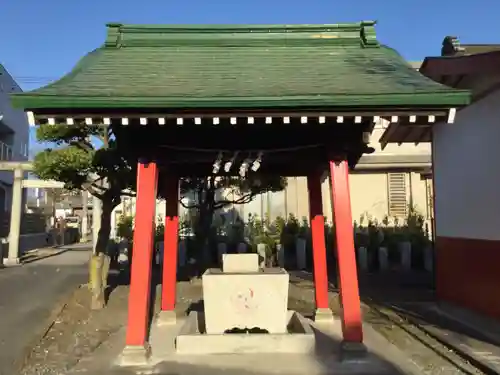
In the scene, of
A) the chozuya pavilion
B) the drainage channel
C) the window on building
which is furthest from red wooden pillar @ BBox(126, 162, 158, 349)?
the window on building

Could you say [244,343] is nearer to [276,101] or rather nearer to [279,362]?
[279,362]

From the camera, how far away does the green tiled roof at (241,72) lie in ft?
21.2

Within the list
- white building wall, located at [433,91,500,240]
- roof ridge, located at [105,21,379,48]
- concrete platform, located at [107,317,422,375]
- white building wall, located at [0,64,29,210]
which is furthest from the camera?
white building wall, located at [0,64,29,210]

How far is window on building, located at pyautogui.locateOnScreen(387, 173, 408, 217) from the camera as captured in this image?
77.7ft

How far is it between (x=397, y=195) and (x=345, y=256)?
56.8 ft

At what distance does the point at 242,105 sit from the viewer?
6.47m

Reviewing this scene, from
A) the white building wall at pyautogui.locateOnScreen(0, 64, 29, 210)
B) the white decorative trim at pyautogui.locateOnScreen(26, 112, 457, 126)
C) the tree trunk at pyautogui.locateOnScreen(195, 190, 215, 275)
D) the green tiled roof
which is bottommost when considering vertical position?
the tree trunk at pyautogui.locateOnScreen(195, 190, 215, 275)

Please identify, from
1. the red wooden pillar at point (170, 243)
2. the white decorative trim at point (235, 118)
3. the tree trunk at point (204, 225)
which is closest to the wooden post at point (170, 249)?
the red wooden pillar at point (170, 243)

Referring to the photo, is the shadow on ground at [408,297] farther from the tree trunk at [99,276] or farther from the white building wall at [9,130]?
the white building wall at [9,130]

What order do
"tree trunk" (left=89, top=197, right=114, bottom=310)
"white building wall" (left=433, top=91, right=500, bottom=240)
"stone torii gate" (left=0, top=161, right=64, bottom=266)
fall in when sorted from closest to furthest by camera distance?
"white building wall" (left=433, top=91, right=500, bottom=240) < "tree trunk" (left=89, top=197, right=114, bottom=310) < "stone torii gate" (left=0, top=161, right=64, bottom=266)

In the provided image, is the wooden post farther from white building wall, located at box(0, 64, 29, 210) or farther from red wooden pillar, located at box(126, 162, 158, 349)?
white building wall, located at box(0, 64, 29, 210)

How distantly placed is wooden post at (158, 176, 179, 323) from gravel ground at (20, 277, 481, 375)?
3.50 ft

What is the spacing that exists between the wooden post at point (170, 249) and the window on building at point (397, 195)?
15689mm

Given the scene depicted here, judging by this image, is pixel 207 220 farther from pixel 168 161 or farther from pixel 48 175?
pixel 168 161
